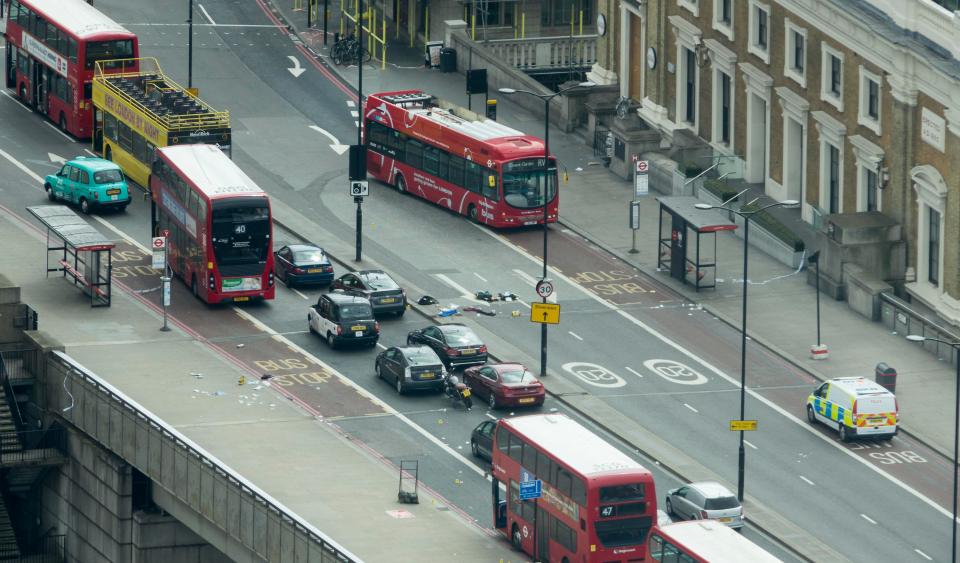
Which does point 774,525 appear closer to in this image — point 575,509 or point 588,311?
point 575,509

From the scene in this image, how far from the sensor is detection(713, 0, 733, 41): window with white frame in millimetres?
110312

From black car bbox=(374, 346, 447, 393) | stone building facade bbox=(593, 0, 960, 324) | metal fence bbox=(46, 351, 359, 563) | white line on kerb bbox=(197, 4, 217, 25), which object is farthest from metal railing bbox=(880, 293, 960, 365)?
white line on kerb bbox=(197, 4, 217, 25)

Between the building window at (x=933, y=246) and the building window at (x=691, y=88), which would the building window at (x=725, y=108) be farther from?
the building window at (x=933, y=246)

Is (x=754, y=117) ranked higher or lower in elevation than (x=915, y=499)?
higher

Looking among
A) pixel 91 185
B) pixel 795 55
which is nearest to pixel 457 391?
pixel 91 185

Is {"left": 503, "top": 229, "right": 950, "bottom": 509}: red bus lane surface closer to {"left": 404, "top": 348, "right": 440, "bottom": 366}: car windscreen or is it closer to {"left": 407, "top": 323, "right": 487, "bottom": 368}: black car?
{"left": 407, "top": 323, "right": 487, "bottom": 368}: black car

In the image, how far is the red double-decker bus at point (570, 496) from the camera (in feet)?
234

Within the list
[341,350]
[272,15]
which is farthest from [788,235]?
[272,15]

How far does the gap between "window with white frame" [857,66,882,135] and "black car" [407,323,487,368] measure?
18794 millimetres

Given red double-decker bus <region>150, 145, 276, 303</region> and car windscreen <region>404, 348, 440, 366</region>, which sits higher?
red double-decker bus <region>150, 145, 276, 303</region>

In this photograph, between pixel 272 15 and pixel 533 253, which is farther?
pixel 272 15

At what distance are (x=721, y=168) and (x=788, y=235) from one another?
8.01m

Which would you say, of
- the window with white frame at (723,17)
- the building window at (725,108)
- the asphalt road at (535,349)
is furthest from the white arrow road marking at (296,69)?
the window with white frame at (723,17)

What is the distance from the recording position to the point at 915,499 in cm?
8219
